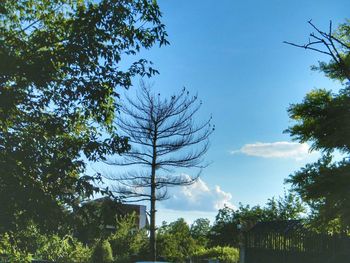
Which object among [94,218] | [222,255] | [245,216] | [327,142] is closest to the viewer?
[94,218]

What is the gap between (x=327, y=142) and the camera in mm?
16094

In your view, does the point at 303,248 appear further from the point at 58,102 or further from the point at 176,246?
the point at 176,246

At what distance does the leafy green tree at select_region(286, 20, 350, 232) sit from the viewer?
49.9 ft

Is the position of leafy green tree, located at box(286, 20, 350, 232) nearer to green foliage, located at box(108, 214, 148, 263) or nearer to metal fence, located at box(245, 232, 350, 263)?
metal fence, located at box(245, 232, 350, 263)

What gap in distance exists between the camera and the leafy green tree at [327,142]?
1520cm

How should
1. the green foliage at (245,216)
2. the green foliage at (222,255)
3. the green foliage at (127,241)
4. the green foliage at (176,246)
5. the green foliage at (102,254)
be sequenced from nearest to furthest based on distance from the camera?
the green foliage at (222,255) → the green foliage at (102,254) → the green foliage at (176,246) → the green foliage at (127,241) → the green foliage at (245,216)

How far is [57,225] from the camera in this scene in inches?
229

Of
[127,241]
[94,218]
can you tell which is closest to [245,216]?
[127,241]

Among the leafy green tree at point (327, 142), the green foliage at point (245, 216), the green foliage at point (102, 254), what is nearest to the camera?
the leafy green tree at point (327, 142)

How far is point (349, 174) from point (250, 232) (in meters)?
4.42

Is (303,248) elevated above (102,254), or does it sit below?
above

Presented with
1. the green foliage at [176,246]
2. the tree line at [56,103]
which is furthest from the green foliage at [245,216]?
the tree line at [56,103]

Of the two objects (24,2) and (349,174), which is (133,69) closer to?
(24,2)

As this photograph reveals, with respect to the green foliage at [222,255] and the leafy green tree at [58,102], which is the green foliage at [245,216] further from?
the leafy green tree at [58,102]
